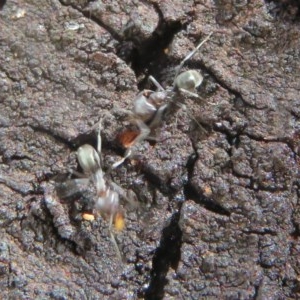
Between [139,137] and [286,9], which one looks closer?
[139,137]

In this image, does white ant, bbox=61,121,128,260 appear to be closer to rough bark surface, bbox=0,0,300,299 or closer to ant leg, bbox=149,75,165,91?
rough bark surface, bbox=0,0,300,299

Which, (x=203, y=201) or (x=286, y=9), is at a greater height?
(x=286, y=9)

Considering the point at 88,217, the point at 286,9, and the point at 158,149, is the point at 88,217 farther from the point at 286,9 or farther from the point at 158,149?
the point at 286,9

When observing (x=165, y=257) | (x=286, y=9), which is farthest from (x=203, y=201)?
(x=286, y=9)

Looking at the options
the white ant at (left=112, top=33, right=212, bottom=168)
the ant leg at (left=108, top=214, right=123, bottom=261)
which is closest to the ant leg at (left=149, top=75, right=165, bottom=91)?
the white ant at (left=112, top=33, right=212, bottom=168)

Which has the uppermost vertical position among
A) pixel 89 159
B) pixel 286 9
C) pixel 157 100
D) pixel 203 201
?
pixel 286 9

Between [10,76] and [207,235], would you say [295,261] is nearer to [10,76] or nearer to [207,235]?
[207,235]

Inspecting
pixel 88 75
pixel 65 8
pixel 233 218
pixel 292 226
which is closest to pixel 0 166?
pixel 88 75
